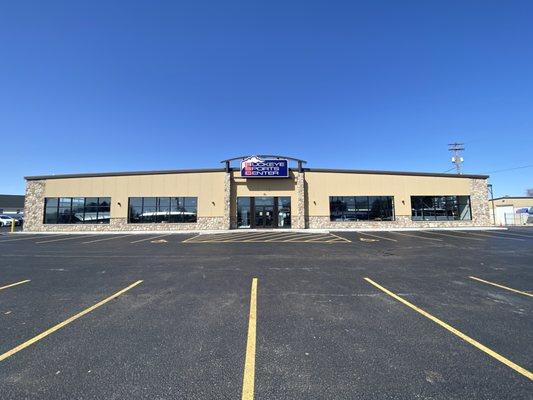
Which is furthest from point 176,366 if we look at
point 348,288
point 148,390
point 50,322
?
point 348,288

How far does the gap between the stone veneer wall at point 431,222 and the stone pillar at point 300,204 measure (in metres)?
1.09

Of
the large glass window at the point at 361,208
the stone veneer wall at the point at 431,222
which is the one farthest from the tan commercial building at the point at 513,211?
the large glass window at the point at 361,208

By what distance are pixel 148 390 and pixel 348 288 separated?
502 cm

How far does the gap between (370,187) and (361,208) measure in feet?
8.14

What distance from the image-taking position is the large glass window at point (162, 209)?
89.8 feet

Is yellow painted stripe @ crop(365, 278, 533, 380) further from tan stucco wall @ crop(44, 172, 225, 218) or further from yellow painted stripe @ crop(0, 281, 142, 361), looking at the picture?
tan stucco wall @ crop(44, 172, 225, 218)

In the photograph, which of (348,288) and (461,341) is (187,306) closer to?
(348,288)

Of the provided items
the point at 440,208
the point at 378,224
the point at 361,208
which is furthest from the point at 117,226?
the point at 440,208

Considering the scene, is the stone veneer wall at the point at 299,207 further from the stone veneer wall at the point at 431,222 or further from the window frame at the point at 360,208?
the window frame at the point at 360,208

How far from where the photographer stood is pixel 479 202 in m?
29.8

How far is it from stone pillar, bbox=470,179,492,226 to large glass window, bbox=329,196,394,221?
385 inches

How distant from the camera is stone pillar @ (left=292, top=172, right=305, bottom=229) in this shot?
27.2 meters

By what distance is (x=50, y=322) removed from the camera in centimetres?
459

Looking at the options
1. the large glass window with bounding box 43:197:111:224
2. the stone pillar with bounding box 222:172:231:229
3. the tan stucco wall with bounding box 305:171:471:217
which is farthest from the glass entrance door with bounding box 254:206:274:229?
the large glass window with bounding box 43:197:111:224
